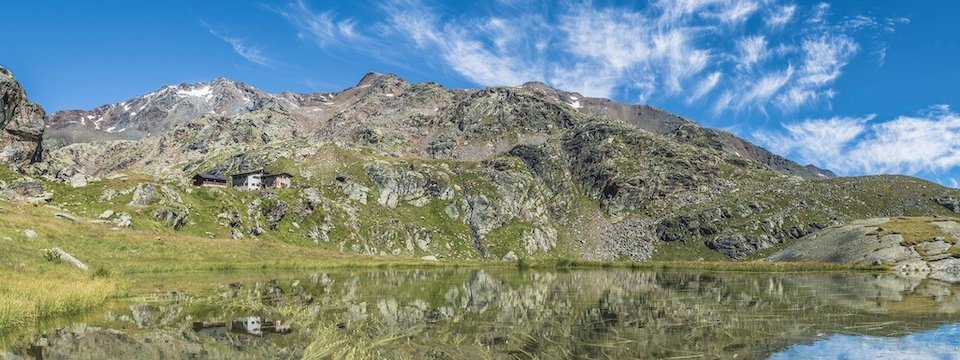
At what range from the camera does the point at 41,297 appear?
30.0 meters

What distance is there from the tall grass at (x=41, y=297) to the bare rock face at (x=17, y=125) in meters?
120

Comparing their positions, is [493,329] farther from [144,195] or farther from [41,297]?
[144,195]

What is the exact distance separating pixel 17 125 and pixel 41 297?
143m

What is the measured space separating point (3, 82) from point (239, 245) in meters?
82.4

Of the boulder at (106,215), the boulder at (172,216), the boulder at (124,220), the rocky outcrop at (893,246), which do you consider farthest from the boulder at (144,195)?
the rocky outcrop at (893,246)

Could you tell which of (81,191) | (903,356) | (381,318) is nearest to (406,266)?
(81,191)

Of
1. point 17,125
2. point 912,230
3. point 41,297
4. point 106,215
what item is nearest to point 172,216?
point 106,215

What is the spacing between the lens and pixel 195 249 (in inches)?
3477

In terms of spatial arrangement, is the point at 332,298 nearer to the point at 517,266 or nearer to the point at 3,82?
the point at 517,266

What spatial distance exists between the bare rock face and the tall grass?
120165 mm

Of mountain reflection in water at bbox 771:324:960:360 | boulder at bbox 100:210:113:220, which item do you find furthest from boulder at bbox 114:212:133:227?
mountain reflection in water at bbox 771:324:960:360

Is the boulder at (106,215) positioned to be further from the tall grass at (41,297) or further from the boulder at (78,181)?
the tall grass at (41,297)

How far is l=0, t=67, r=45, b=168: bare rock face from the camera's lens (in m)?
130

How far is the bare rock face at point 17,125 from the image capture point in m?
130
